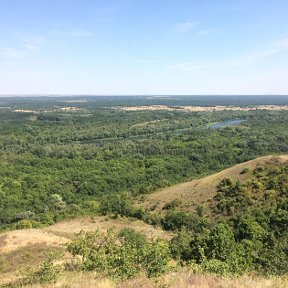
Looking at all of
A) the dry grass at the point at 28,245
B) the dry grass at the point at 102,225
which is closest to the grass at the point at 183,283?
the dry grass at the point at 28,245

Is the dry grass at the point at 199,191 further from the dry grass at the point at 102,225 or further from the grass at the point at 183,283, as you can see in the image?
the grass at the point at 183,283

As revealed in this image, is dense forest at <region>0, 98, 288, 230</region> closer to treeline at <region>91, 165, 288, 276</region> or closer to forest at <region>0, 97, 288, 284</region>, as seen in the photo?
forest at <region>0, 97, 288, 284</region>

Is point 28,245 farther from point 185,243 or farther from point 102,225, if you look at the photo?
point 185,243

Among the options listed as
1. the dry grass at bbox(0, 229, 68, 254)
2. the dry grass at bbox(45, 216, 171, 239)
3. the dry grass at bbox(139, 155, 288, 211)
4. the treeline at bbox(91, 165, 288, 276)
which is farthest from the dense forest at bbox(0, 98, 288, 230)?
the treeline at bbox(91, 165, 288, 276)

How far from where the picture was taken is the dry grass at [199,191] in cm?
4819

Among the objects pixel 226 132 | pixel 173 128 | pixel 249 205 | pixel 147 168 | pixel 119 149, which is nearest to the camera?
pixel 249 205

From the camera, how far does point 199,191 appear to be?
5141 cm

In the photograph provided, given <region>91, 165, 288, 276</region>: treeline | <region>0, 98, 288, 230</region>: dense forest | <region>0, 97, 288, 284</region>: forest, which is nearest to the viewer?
<region>0, 97, 288, 284</region>: forest

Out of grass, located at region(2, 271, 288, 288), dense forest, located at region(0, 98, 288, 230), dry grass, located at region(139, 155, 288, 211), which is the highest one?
grass, located at region(2, 271, 288, 288)

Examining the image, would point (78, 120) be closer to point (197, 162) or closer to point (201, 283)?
point (197, 162)

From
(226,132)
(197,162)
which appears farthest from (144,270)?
(226,132)

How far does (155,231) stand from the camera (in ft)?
138

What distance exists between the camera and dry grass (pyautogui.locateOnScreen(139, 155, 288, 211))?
4819cm

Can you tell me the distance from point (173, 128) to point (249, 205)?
358ft
